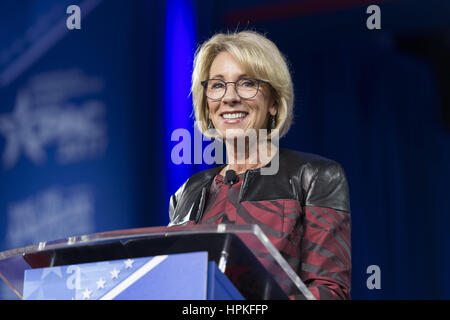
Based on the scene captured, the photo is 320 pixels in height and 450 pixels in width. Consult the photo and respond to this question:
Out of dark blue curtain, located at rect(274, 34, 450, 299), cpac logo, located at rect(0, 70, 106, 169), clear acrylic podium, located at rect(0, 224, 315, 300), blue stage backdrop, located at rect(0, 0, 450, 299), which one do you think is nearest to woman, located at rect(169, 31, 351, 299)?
clear acrylic podium, located at rect(0, 224, 315, 300)

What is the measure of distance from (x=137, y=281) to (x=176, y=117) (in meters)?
2.58

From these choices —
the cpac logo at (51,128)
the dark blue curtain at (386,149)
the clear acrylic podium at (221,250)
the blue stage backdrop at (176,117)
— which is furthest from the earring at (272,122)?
the dark blue curtain at (386,149)

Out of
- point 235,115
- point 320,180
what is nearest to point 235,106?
point 235,115

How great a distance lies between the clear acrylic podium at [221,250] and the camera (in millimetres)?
1013

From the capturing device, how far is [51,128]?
3.27 m

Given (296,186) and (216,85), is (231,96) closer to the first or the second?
(216,85)

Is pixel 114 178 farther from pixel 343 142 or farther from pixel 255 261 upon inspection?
pixel 255 261

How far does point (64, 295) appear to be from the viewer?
43.6 inches

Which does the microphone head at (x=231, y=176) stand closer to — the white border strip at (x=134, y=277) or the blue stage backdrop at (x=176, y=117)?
the white border strip at (x=134, y=277)

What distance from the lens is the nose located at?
1811mm

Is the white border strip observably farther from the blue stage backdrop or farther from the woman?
the blue stage backdrop
